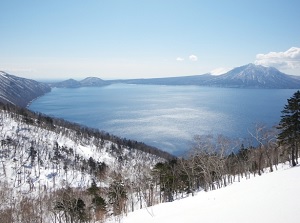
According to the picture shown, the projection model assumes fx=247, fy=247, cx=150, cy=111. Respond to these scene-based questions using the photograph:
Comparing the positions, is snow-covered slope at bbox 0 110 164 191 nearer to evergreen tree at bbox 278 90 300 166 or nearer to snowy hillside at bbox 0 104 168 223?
snowy hillside at bbox 0 104 168 223

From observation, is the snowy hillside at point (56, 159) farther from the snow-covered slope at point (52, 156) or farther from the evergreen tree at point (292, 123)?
the evergreen tree at point (292, 123)

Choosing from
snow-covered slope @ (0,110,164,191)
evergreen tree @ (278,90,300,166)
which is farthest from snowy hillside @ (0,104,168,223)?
evergreen tree @ (278,90,300,166)

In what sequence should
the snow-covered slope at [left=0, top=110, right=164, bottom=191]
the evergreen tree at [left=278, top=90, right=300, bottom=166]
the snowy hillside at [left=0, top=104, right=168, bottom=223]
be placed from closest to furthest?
the evergreen tree at [left=278, top=90, right=300, bottom=166] → the snowy hillside at [left=0, top=104, right=168, bottom=223] → the snow-covered slope at [left=0, top=110, right=164, bottom=191]

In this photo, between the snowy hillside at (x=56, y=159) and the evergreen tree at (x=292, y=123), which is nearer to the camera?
the evergreen tree at (x=292, y=123)

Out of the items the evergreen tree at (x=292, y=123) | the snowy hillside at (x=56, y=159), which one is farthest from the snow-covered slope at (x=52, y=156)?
the evergreen tree at (x=292, y=123)

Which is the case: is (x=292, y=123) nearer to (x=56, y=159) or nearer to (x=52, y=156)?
(x=56, y=159)

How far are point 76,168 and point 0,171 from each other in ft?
134

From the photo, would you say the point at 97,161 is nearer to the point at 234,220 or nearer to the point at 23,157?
the point at 23,157

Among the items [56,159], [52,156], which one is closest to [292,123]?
[56,159]

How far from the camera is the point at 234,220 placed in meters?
17.5

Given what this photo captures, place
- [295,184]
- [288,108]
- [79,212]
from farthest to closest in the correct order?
[79,212] < [288,108] < [295,184]

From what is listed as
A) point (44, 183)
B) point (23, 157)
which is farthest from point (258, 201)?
point (23, 157)

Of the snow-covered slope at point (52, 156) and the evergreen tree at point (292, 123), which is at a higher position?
the evergreen tree at point (292, 123)

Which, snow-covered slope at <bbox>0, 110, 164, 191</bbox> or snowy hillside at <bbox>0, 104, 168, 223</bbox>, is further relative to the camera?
snow-covered slope at <bbox>0, 110, 164, 191</bbox>
